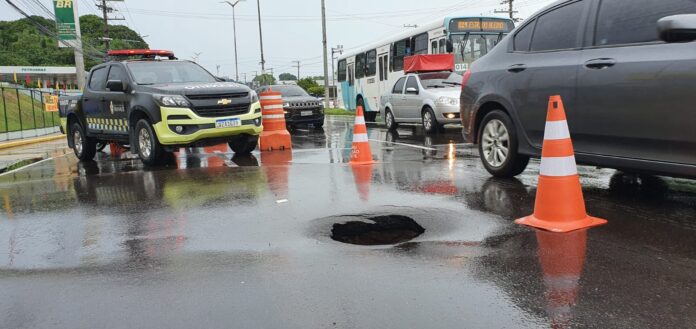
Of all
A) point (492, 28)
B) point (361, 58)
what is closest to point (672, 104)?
point (492, 28)

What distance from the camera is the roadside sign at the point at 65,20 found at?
28.5 metres

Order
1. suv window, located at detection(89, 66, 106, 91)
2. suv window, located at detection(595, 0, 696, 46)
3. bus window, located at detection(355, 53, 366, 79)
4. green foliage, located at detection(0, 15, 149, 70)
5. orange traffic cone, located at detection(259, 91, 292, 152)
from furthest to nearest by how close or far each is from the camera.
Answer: green foliage, located at detection(0, 15, 149, 70) → bus window, located at detection(355, 53, 366, 79) → orange traffic cone, located at detection(259, 91, 292, 152) → suv window, located at detection(89, 66, 106, 91) → suv window, located at detection(595, 0, 696, 46)

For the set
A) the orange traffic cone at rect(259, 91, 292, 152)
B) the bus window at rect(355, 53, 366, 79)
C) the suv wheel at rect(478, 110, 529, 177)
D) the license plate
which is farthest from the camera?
the bus window at rect(355, 53, 366, 79)

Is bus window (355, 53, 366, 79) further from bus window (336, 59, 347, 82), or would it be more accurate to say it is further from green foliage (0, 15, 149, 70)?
green foliage (0, 15, 149, 70)

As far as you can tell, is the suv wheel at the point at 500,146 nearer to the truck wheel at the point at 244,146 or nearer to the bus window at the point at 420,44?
the truck wheel at the point at 244,146

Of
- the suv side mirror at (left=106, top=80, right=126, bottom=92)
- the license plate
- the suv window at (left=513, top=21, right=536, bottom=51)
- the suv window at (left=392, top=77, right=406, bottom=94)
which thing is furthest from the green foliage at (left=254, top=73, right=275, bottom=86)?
the suv window at (left=513, top=21, right=536, bottom=51)

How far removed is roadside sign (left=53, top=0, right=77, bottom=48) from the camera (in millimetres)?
28534

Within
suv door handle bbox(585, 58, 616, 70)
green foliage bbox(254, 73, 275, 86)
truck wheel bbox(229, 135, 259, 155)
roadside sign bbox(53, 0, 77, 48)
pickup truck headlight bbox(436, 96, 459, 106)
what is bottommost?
truck wheel bbox(229, 135, 259, 155)

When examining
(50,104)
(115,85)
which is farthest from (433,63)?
(50,104)

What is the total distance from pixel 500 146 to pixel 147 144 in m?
5.74

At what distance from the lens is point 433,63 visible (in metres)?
16.3

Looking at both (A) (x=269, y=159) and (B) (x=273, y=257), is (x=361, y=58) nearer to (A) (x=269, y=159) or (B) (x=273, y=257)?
(A) (x=269, y=159)

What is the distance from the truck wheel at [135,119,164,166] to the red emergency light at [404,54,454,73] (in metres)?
9.30

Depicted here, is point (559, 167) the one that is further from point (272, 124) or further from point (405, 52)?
point (405, 52)
